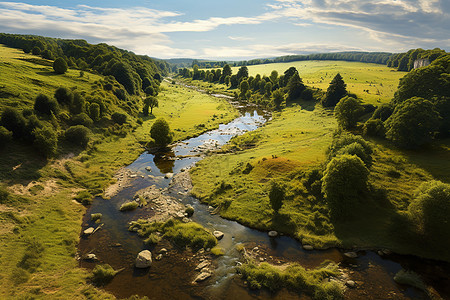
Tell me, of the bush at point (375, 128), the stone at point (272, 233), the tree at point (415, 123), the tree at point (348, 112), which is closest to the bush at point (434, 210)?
the stone at point (272, 233)

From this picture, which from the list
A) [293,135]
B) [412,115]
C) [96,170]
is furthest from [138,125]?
[412,115]

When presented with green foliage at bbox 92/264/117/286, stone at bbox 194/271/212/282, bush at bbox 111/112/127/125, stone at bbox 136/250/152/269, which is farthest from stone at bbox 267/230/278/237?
bush at bbox 111/112/127/125

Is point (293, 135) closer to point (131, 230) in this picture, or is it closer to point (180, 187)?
point (180, 187)

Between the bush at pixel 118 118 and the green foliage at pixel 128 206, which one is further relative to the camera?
the bush at pixel 118 118

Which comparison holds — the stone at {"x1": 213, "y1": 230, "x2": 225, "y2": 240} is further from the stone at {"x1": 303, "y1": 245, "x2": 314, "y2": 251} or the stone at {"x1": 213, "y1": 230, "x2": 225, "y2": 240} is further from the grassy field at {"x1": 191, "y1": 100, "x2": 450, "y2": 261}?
the stone at {"x1": 303, "y1": 245, "x2": 314, "y2": 251}

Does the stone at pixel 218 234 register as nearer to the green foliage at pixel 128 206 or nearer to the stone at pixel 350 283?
the green foliage at pixel 128 206

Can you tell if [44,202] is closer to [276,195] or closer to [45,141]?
[45,141]
